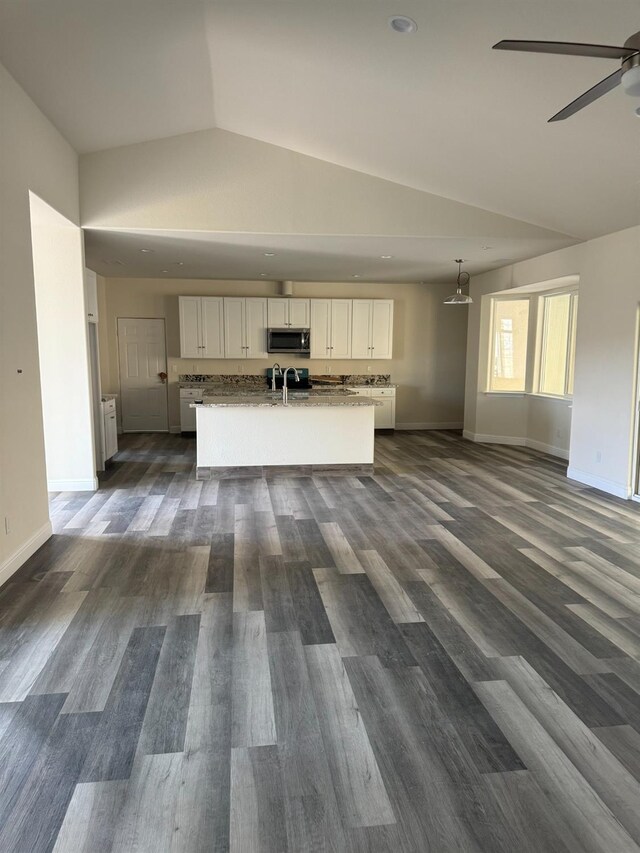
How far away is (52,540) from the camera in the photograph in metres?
4.15

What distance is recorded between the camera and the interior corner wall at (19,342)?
347 centimetres

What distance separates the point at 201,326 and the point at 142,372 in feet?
4.41

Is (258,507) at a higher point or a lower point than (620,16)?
lower

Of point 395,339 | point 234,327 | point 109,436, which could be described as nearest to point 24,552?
point 109,436

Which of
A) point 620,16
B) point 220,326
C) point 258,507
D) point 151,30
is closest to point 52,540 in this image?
point 258,507

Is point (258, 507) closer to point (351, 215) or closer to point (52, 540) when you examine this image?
point (52, 540)

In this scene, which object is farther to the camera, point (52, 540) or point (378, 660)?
point (52, 540)

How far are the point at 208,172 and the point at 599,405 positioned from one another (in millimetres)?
4667

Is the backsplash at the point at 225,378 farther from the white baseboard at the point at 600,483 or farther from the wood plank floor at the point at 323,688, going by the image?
the white baseboard at the point at 600,483

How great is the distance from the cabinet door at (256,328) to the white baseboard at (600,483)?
5.04 meters

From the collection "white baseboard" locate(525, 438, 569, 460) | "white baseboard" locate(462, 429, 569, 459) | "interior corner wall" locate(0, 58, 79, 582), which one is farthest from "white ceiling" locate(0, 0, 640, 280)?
"white baseboard" locate(462, 429, 569, 459)

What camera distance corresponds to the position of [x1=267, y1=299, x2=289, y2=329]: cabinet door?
8922 millimetres

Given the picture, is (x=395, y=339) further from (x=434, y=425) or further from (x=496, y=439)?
(x=496, y=439)

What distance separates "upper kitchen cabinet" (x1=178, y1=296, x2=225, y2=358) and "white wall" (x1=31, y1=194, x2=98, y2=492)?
3.27 meters
